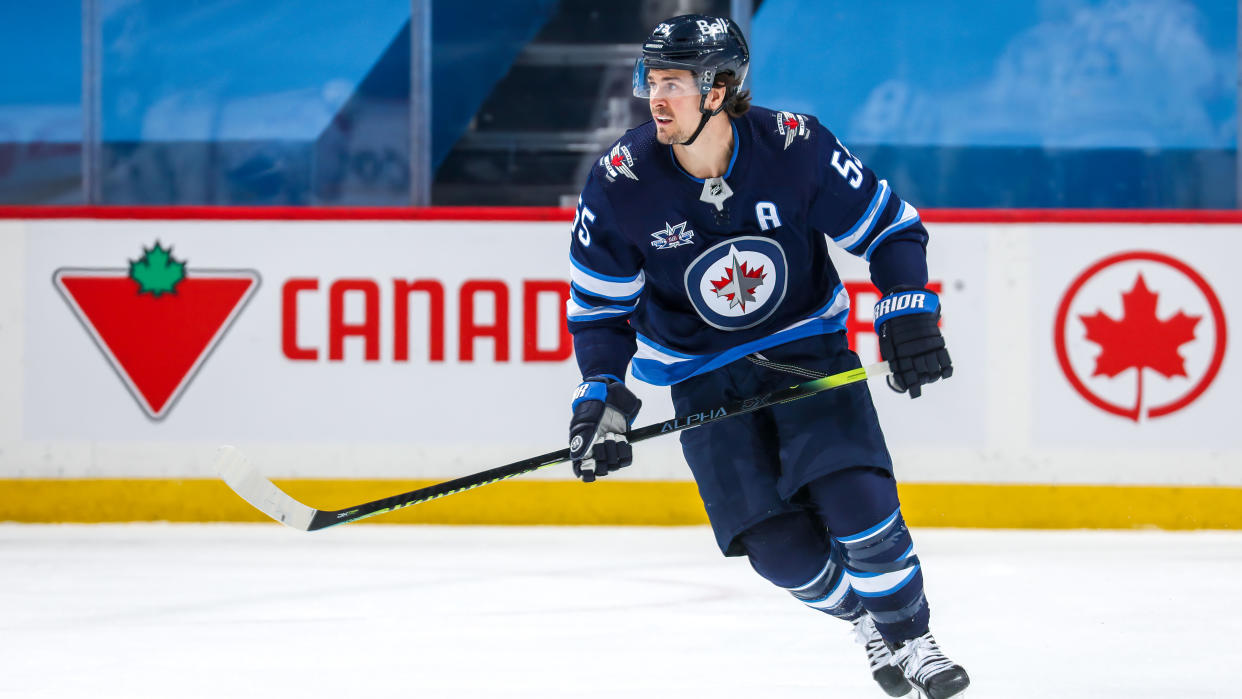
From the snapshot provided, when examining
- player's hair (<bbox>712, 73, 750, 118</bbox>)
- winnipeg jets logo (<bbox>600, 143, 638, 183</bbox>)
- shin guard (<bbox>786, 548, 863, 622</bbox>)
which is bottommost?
shin guard (<bbox>786, 548, 863, 622</bbox>)

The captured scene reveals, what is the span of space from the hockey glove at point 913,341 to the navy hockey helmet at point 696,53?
434 mm

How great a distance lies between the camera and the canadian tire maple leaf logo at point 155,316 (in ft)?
15.9

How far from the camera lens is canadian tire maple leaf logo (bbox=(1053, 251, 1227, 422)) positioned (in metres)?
4.70

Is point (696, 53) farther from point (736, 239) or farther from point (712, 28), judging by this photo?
point (736, 239)

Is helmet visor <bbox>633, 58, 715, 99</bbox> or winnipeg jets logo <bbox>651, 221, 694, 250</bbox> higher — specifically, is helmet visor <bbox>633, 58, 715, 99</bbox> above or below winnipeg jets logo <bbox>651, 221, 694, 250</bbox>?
above

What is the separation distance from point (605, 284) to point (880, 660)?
31.0 inches

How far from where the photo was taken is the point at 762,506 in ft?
7.68

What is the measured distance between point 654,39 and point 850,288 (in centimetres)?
263

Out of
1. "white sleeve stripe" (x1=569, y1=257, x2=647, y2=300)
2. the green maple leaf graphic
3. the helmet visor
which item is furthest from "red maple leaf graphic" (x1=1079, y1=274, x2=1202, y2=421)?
the green maple leaf graphic

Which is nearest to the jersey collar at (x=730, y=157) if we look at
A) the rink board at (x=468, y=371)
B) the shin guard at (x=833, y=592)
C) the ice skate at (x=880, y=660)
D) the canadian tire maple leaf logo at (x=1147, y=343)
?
the shin guard at (x=833, y=592)

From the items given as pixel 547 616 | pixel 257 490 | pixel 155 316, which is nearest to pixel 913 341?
pixel 257 490

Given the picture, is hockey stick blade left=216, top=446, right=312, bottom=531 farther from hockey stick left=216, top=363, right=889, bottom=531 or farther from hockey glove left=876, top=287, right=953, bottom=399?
hockey glove left=876, top=287, right=953, bottom=399

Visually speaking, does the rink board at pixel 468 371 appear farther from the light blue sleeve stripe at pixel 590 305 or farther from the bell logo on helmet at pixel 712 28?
the bell logo on helmet at pixel 712 28

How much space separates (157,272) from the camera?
4879 millimetres
